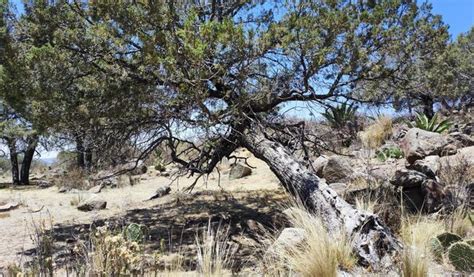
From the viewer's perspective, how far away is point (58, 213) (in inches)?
447

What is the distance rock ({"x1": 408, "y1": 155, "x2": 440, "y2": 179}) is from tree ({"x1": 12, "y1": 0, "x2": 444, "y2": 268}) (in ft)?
6.35

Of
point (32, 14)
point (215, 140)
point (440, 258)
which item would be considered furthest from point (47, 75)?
point (440, 258)

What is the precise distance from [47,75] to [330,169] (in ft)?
19.9

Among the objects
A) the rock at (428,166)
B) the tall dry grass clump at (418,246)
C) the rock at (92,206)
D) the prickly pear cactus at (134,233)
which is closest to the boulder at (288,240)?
the tall dry grass clump at (418,246)

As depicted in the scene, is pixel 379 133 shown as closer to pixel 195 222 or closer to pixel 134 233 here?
pixel 195 222

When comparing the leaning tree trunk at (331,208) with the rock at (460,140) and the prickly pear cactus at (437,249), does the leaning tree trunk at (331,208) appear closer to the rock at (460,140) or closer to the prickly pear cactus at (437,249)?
the prickly pear cactus at (437,249)

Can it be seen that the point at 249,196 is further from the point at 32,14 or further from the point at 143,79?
the point at 32,14

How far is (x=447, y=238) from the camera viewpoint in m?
5.10

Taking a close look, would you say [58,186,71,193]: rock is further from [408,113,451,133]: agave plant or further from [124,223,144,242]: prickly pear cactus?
[408,113,451,133]: agave plant

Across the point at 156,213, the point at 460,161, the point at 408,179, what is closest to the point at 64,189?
the point at 156,213

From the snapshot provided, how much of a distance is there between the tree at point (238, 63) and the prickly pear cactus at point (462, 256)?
539 mm

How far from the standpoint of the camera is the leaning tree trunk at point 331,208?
4754 millimetres

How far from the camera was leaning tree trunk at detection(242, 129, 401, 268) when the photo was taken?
475 cm

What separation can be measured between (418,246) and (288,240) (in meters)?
1.34
